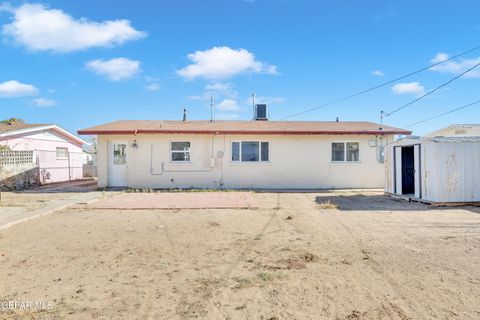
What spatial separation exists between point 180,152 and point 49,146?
10203 mm

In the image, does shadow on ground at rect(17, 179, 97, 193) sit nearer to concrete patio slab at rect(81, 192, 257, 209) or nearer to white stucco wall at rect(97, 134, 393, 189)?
white stucco wall at rect(97, 134, 393, 189)

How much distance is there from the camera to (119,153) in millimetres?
16891

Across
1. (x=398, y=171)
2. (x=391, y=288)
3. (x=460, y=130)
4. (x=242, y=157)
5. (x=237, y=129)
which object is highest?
(x=460, y=130)

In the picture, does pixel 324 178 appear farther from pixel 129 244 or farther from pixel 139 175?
pixel 129 244

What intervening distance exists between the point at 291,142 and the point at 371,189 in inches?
172

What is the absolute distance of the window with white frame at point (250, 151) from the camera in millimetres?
17031

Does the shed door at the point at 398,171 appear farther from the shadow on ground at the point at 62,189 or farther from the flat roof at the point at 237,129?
the shadow on ground at the point at 62,189

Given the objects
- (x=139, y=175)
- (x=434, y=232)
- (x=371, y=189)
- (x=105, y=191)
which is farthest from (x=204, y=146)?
(x=434, y=232)

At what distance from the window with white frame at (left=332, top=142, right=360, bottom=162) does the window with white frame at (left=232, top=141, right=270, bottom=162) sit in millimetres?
3259

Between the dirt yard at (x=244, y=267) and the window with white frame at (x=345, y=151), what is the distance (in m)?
8.00

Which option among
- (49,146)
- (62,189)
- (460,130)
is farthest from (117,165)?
(460,130)

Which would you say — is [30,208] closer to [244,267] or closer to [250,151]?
[244,267]

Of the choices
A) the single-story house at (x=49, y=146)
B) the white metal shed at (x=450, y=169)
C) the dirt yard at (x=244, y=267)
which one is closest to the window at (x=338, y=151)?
the white metal shed at (x=450, y=169)

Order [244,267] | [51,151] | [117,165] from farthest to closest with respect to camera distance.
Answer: [51,151]
[117,165]
[244,267]
